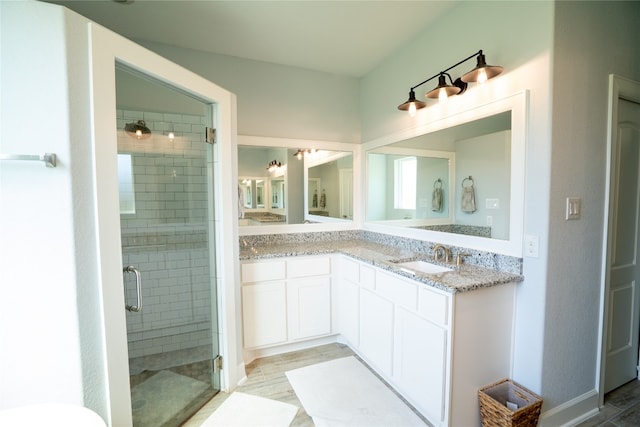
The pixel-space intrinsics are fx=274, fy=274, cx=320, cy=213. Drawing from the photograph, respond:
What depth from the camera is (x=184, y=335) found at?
211cm

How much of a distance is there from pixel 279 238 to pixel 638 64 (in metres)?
2.99

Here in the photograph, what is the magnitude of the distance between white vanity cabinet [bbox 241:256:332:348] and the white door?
80.4 inches

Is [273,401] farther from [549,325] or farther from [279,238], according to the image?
[549,325]

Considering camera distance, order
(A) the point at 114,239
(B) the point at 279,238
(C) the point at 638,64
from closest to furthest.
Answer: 1. (A) the point at 114,239
2. (C) the point at 638,64
3. (B) the point at 279,238

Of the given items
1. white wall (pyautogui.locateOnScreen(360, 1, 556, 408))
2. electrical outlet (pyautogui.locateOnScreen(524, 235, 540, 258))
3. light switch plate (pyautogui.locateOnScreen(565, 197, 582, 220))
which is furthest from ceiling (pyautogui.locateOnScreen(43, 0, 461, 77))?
electrical outlet (pyautogui.locateOnScreen(524, 235, 540, 258))

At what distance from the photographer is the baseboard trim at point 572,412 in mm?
1608

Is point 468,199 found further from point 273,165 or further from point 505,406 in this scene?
point 273,165

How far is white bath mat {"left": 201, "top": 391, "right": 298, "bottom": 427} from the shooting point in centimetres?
171

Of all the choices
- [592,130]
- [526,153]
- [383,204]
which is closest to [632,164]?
[592,130]

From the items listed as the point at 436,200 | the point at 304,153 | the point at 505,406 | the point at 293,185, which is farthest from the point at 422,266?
the point at 304,153

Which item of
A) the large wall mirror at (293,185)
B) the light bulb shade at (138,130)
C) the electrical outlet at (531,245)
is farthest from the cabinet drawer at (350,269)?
the light bulb shade at (138,130)

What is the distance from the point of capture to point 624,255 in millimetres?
1900

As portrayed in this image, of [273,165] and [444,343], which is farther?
[273,165]

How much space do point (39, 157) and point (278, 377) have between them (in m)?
2.03
